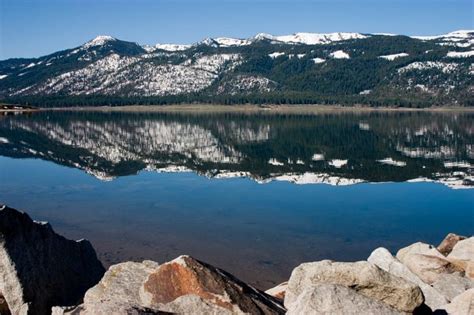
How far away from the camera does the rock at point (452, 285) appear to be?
56.5 ft

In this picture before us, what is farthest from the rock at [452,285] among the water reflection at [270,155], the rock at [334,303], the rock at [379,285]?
the water reflection at [270,155]

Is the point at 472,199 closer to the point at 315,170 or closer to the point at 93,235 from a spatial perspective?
the point at 315,170

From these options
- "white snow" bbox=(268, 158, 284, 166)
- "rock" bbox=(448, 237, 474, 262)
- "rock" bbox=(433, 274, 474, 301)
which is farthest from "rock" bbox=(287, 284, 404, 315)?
"white snow" bbox=(268, 158, 284, 166)

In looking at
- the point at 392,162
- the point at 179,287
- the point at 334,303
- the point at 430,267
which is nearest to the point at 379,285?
the point at 334,303

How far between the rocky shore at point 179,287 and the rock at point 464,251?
12.4ft

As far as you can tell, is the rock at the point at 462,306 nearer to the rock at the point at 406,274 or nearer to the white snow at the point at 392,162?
the rock at the point at 406,274

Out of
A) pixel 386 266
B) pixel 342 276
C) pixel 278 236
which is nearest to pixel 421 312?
pixel 342 276

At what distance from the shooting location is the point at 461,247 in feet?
74.8

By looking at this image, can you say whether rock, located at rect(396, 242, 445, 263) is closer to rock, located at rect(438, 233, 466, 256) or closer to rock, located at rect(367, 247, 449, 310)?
rock, located at rect(367, 247, 449, 310)

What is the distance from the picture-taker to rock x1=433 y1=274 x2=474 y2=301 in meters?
17.2

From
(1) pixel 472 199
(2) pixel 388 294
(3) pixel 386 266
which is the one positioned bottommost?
(1) pixel 472 199

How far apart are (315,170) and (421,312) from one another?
4961 cm

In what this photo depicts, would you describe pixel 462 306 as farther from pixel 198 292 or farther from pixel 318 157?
pixel 318 157

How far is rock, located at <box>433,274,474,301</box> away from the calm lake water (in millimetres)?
8635
